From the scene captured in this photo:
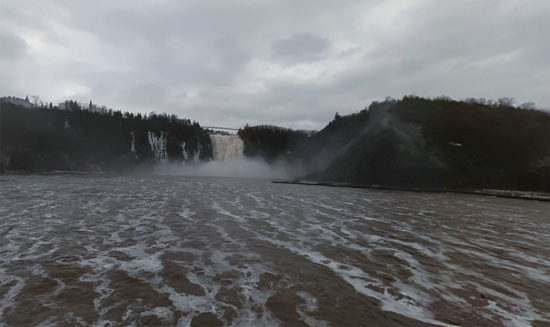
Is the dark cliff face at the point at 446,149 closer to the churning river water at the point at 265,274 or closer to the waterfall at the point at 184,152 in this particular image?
the churning river water at the point at 265,274

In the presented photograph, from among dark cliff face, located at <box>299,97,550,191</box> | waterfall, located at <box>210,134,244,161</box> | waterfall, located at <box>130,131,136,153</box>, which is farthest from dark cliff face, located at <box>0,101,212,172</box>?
dark cliff face, located at <box>299,97,550,191</box>

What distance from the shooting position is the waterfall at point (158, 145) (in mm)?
109812

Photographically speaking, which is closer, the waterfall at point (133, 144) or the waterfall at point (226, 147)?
the waterfall at point (133, 144)

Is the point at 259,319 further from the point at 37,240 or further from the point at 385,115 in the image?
the point at 385,115

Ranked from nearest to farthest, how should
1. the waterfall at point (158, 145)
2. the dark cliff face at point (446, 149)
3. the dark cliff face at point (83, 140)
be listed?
the dark cliff face at point (446, 149)
the dark cliff face at point (83, 140)
the waterfall at point (158, 145)

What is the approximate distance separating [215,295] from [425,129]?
Answer: 211 feet

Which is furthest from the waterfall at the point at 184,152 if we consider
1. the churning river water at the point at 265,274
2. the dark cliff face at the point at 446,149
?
the churning river water at the point at 265,274

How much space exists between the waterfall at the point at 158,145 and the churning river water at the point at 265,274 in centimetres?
9905

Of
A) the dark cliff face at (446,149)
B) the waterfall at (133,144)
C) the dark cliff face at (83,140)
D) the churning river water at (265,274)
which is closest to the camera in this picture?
the churning river water at (265,274)

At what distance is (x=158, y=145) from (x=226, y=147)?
82.6ft

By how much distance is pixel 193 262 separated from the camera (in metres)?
9.02

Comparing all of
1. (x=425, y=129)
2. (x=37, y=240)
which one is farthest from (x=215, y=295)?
(x=425, y=129)

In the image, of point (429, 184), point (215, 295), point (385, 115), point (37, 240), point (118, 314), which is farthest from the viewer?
point (385, 115)

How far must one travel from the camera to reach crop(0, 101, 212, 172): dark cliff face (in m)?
83.6
